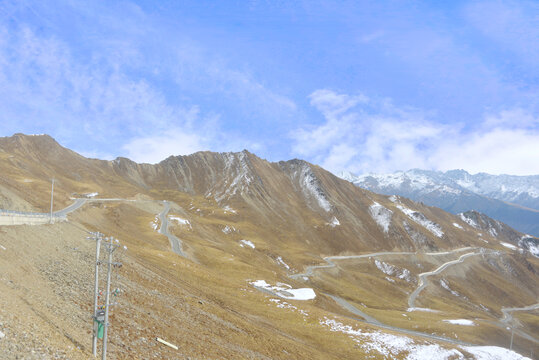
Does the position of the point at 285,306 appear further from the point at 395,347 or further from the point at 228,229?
the point at 228,229

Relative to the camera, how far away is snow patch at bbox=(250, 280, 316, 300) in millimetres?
74188

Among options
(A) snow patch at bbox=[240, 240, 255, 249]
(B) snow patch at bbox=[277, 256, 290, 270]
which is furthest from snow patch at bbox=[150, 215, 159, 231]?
(B) snow patch at bbox=[277, 256, 290, 270]

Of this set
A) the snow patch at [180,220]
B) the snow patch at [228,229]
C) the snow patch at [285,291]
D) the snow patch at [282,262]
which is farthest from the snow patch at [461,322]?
the snow patch at [228,229]

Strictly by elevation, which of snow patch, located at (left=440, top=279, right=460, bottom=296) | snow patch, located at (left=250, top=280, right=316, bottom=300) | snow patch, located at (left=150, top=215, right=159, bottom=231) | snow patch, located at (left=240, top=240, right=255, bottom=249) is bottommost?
snow patch, located at (left=250, top=280, right=316, bottom=300)

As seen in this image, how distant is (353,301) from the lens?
11050cm

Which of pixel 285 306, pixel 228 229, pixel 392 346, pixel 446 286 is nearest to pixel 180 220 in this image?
pixel 228 229

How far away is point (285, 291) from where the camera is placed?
76.1 metres

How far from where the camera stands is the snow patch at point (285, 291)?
74188 millimetres

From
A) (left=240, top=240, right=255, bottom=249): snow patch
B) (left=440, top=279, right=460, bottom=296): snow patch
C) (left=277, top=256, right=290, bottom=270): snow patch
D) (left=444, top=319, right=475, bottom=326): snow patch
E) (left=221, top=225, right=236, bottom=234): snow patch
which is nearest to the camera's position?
(left=444, top=319, right=475, bottom=326): snow patch

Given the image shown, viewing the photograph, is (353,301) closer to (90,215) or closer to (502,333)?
(502,333)

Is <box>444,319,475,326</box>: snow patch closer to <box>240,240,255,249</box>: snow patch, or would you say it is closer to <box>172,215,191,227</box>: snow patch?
<box>240,240,255,249</box>: snow patch

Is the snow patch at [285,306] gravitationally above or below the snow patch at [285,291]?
below

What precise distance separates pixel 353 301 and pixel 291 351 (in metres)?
78.0

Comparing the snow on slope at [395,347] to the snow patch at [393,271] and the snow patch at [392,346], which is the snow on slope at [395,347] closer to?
the snow patch at [392,346]
